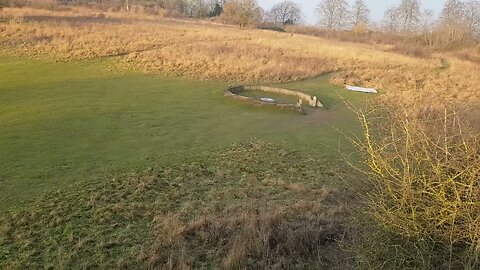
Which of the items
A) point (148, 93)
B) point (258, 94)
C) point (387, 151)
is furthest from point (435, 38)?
point (387, 151)

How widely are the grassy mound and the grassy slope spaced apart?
0.91m

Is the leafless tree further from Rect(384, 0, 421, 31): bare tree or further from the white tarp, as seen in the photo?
the white tarp

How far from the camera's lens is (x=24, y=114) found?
13094 millimetres

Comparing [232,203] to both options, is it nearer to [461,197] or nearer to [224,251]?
[224,251]

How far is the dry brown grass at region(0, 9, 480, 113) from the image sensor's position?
22500 mm

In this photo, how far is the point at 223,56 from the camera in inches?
993

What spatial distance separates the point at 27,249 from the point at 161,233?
2.05m

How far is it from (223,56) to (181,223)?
60.7 ft

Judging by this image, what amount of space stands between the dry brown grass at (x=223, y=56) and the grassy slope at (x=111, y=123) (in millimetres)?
2563

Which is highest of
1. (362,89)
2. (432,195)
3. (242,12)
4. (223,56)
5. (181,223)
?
(242,12)

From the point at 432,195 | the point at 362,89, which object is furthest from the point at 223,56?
the point at 432,195

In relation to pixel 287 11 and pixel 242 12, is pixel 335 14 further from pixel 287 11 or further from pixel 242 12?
pixel 242 12

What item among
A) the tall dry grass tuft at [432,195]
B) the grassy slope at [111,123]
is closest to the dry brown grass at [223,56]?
the grassy slope at [111,123]

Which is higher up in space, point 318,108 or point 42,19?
point 42,19
